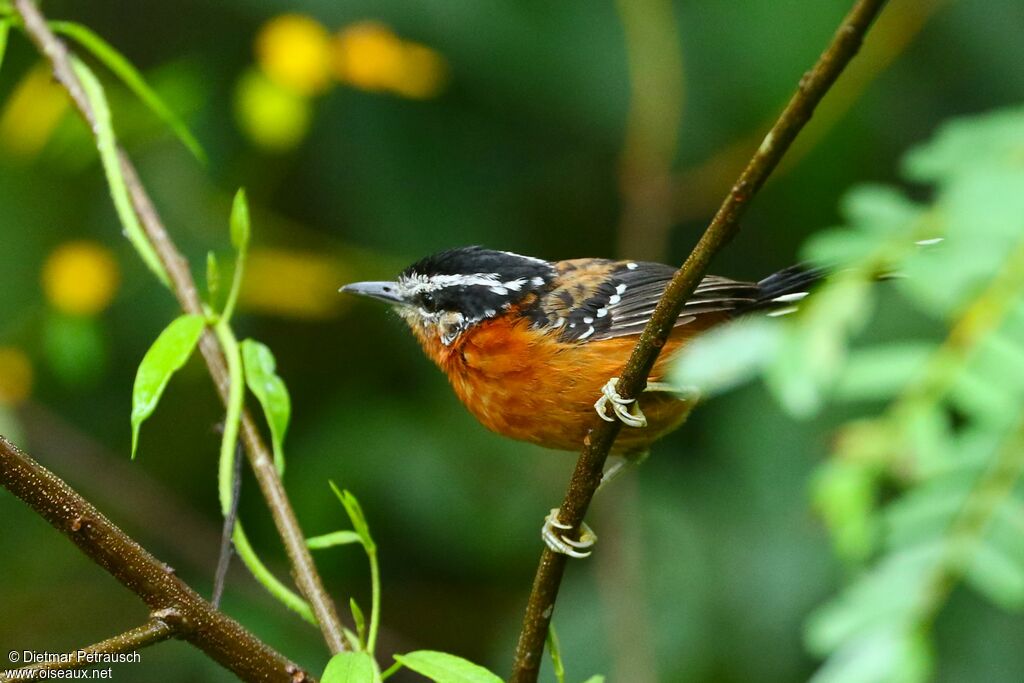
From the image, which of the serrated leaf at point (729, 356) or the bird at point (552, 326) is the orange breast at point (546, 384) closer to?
the bird at point (552, 326)

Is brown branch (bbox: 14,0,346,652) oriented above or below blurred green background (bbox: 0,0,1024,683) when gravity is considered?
below

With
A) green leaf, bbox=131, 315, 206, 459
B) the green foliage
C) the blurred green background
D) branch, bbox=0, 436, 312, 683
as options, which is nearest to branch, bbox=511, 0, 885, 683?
the green foliage

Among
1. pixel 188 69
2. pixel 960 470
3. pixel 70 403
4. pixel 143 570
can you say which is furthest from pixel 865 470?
pixel 70 403

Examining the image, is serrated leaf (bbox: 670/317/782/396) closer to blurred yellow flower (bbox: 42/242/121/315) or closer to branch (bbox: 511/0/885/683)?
branch (bbox: 511/0/885/683)

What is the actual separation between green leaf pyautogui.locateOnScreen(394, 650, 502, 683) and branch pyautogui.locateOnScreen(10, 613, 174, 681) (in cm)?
39

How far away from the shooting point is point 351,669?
191 centimetres

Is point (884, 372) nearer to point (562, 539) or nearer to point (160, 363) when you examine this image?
point (562, 539)

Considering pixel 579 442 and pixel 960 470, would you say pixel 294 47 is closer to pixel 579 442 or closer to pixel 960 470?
pixel 579 442

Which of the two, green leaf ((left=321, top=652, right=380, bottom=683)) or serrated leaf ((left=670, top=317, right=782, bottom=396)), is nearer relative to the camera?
serrated leaf ((left=670, top=317, right=782, bottom=396))

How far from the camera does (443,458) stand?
5.05 m

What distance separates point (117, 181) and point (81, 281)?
151 centimetres

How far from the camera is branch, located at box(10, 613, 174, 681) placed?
1.77 meters

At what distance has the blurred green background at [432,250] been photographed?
177 inches

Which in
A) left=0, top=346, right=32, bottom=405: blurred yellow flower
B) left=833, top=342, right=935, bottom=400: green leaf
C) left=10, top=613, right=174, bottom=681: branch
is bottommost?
left=10, top=613, right=174, bottom=681: branch
